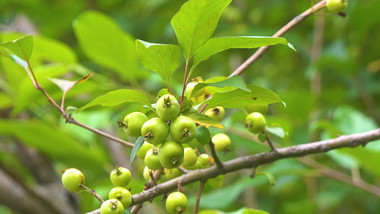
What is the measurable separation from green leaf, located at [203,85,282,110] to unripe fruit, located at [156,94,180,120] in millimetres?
90

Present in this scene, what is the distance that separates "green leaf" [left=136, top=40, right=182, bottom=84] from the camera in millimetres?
739

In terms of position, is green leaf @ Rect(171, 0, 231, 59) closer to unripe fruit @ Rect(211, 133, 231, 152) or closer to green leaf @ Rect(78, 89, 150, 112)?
green leaf @ Rect(78, 89, 150, 112)

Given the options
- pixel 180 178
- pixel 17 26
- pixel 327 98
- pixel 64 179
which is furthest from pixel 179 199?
pixel 17 26

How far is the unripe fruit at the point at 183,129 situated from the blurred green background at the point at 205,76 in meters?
0.31

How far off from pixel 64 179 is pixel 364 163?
3.65ft

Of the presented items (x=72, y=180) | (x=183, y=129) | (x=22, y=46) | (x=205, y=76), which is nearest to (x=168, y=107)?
(x=183, y=129)

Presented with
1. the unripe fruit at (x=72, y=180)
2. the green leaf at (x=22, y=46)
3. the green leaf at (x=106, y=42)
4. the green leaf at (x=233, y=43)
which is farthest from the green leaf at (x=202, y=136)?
the green leaf at (x=106, y=42)

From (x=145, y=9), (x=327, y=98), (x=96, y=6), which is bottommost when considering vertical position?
(x=327, y=98)

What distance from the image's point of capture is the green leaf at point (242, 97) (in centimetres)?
74

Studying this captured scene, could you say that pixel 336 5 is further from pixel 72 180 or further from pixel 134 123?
pixel 72 180

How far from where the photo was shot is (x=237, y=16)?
2.54m

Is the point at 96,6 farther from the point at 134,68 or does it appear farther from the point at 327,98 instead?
the point at 327,98

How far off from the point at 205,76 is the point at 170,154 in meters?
2.38

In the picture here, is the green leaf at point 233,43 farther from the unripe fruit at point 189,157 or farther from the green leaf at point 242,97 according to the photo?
the unripe fruit at point 189,157
